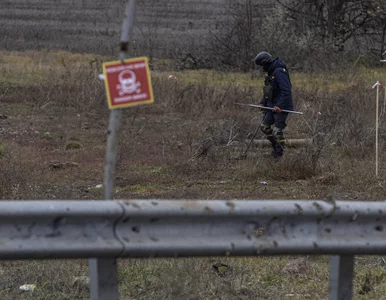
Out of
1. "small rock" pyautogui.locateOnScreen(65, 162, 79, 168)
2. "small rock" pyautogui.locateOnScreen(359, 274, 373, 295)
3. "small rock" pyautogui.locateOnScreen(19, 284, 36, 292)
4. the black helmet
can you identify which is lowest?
"small rock" pyautogui.locateOnScreen(65, 162, 79, 168)

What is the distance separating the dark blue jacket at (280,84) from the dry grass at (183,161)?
32.8 inches

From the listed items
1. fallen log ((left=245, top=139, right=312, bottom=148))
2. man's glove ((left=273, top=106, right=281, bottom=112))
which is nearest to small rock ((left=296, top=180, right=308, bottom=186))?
man's glove ((left=273, top=106, right=281, bottom=112))

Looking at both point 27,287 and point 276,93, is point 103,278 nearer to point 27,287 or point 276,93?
point 27,287

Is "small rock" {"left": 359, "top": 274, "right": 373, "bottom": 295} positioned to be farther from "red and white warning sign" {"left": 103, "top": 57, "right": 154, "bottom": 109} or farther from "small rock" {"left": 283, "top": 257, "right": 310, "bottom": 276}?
"red and white warning sign" {"left": 103, "top": 57, "right": 154, "bottom": 109}

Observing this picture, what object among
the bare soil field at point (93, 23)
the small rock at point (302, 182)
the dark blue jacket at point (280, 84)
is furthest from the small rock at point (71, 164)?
the bare soil field at point (93, 23)

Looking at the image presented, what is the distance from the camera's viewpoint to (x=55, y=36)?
38.3 m

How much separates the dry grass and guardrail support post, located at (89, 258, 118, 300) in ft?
1.69

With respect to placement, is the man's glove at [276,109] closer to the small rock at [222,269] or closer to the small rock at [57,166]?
the small rock at [57,166]

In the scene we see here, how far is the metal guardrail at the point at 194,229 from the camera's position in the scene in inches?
148

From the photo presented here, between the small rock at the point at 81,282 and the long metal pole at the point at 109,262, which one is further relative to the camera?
the small rock at the point at 81,282

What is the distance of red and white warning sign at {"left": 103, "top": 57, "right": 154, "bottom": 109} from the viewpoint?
3.93 m

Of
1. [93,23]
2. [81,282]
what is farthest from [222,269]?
[93,23]

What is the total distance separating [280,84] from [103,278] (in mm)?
8949

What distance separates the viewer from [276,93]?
42.4 feet
